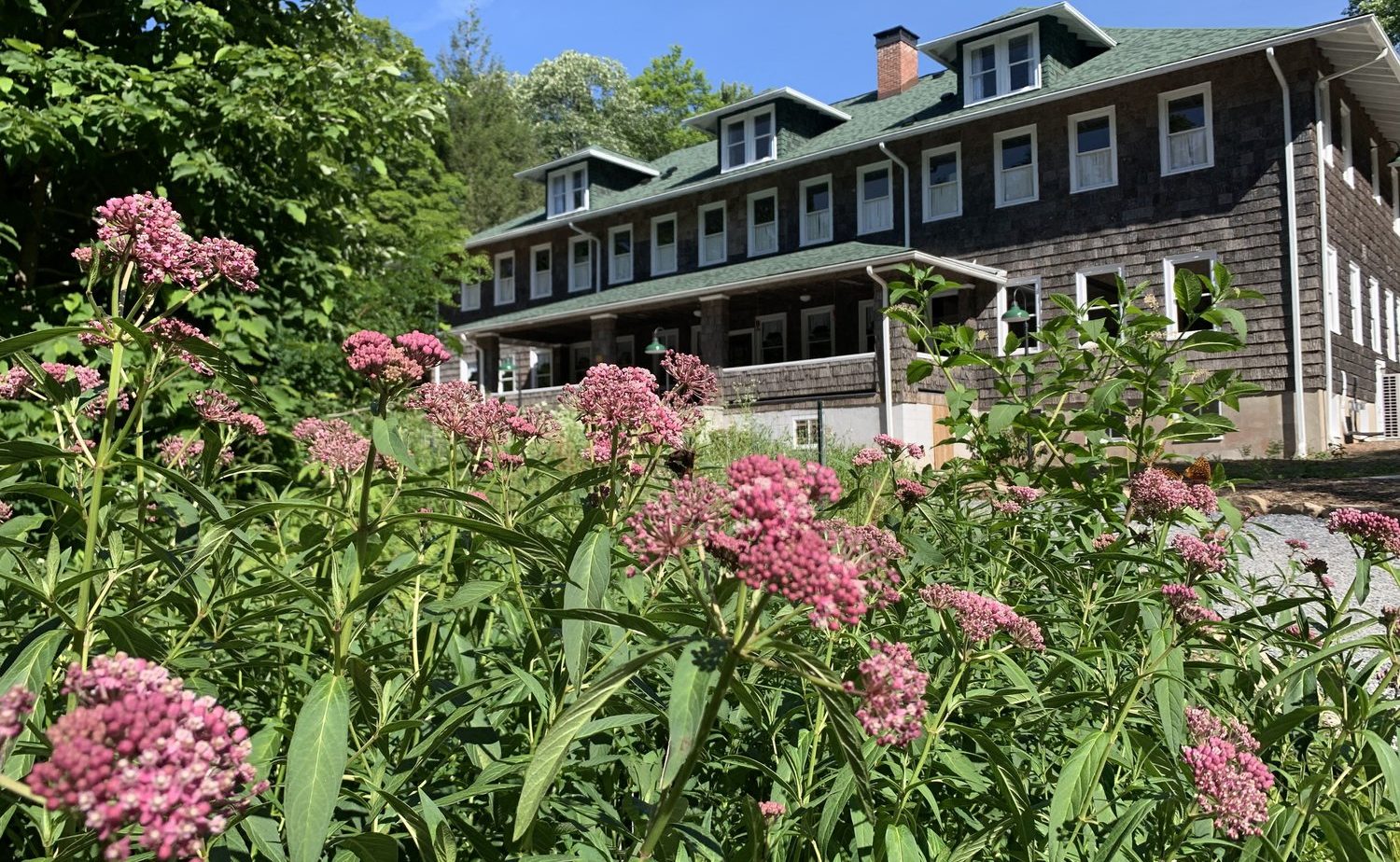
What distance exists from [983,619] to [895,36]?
27.9 meters

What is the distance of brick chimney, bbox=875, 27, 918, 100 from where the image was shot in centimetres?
2636

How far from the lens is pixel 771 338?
85.9ft

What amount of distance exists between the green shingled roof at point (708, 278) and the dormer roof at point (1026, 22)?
5.10 m

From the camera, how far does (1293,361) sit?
17.1 metres

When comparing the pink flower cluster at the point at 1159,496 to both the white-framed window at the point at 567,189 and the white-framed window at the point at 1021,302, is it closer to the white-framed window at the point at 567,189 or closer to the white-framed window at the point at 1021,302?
the white-framed window at the point at 1021,302

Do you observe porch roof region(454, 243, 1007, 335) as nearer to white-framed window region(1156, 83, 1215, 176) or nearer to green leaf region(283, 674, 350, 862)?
white-framed window region(1156, 83, 1215, 176)

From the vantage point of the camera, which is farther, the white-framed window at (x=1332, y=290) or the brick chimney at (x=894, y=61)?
the brick chimney at (x=894, y=61)

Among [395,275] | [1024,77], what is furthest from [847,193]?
[395,275]

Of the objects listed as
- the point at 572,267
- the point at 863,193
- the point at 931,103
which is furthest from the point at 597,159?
the point at 931,103

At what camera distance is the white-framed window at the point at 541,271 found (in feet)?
102

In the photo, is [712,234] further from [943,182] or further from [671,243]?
[943,182]

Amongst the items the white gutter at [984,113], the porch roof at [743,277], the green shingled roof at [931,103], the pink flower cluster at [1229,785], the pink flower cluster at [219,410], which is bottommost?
the pink flower cluster at [1229,785]

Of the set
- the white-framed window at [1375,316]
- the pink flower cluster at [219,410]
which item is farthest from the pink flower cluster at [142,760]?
the white-framed window at [1375,316]

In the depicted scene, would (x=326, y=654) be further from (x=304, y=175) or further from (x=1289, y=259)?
(x=1289, y=259)
